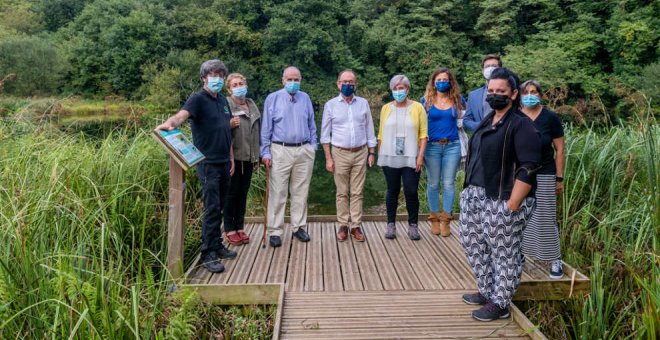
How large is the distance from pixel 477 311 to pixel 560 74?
25.0 meters

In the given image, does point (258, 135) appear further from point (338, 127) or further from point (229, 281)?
point (229, 281)

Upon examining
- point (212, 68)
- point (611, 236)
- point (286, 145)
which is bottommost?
point (611, 236)

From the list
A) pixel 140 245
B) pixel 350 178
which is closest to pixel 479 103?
pixel 350 178

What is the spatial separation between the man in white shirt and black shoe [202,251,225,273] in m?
1.35

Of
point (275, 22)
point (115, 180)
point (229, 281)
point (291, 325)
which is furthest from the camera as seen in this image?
point (275, 22)

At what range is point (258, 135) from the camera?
450 centimetres

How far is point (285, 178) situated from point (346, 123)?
780mm

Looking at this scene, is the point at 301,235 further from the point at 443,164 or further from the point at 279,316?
the point at 279,316

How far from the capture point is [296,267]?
3.95 m

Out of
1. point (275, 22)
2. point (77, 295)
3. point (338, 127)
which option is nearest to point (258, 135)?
point (338, 127)

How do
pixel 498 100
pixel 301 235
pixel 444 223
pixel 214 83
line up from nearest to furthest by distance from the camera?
pixel 498 100 → pixel 214 83 → pixel 301 235 → pixel 444 223

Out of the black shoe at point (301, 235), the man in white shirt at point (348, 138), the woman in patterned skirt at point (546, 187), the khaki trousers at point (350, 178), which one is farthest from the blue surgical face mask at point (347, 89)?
the woman in patterned skirt at point (546, 187)

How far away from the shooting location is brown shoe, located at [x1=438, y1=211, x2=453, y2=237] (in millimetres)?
4770

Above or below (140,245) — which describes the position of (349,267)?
below
